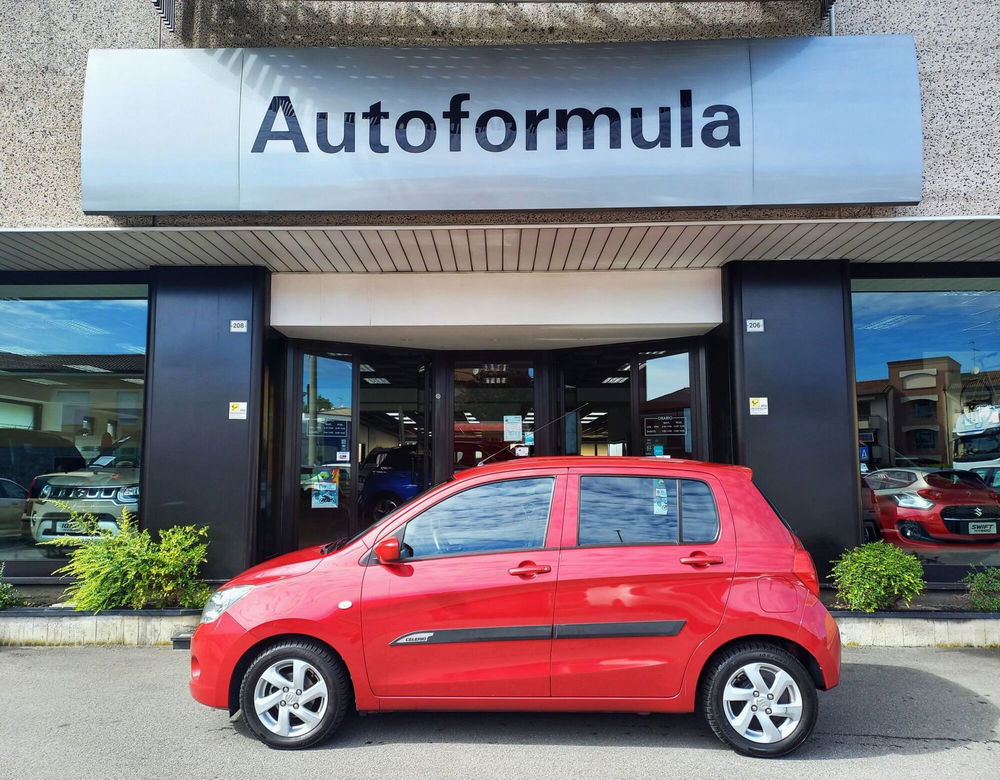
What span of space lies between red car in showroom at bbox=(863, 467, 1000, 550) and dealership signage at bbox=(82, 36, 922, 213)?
→ 337cm

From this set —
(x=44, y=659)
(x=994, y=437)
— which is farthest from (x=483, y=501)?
(x=994, y=437)

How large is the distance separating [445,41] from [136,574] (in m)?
5.47

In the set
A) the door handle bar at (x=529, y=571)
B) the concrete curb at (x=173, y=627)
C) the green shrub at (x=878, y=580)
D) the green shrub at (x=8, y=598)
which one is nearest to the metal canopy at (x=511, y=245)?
the green shrub at (x=878, y=580)

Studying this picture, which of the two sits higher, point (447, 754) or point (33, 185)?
point (33, 185)

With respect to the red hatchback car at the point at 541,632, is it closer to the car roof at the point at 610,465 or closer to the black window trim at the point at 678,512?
the black window trim at the point at 678,512

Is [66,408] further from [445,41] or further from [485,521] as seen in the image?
[485,521]

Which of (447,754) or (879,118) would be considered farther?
(879,118)

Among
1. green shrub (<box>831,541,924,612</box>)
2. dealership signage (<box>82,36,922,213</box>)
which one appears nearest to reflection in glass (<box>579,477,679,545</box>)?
dealership signage (<box>82,36,922,213</box>)

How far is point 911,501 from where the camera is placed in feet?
25.6

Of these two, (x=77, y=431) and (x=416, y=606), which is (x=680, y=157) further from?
(x=77, y=431)

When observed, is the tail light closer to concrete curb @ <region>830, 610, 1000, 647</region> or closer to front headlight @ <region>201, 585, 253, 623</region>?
→ concrete curb @ <region>830, 610, 1000, 647</region>

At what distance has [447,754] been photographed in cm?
392

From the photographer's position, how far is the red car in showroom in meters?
7.66

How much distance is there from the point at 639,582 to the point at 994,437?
6.21 meters
